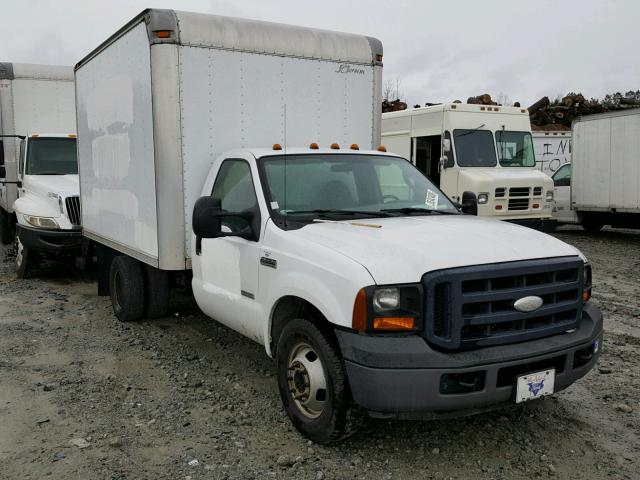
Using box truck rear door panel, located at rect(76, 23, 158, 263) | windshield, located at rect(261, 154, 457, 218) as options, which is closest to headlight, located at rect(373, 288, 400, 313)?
windshield, located at rect(261, 154, 457, 218)

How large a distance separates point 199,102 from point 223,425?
9.72ft

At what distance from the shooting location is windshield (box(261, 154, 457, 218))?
480cm

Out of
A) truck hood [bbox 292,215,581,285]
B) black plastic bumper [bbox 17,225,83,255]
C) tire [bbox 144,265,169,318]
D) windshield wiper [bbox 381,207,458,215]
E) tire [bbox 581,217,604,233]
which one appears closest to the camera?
truck hood [bbox 292,215,581,285]

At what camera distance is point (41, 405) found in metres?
4.85

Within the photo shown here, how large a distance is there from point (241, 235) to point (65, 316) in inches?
159

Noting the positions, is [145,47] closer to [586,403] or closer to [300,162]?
[300,162]

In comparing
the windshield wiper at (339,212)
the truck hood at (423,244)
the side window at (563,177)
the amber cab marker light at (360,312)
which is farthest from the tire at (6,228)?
the side window at (563,177)

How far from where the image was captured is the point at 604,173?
14445mm

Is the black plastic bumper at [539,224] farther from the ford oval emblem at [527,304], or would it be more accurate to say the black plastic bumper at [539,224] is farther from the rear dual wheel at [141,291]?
the ford oval emblem at [527,304]

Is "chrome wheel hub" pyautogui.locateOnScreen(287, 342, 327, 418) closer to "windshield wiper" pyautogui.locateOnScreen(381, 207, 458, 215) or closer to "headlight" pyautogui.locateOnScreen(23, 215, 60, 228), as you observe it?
"windshield wiper" pyautogui.locateOnScreen(381, 207, 458, 215)

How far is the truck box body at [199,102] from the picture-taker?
5703mm

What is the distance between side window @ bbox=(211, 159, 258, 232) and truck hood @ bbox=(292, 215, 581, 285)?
732 millimetres

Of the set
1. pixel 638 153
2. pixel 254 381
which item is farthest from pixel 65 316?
pixel 638 153

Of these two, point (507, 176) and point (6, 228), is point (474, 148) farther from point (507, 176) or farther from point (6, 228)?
point (6, 228)
